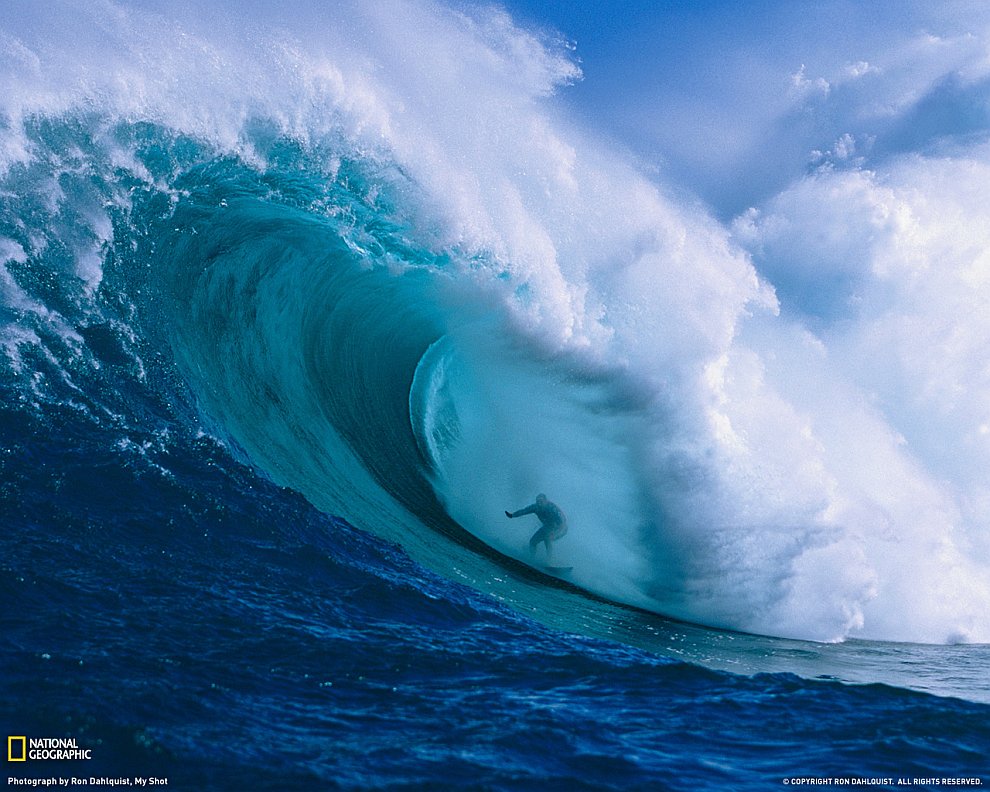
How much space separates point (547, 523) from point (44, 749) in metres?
7.37

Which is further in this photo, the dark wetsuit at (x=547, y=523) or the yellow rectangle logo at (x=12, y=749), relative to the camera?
the dark wetsuit at (x=547, y=523)

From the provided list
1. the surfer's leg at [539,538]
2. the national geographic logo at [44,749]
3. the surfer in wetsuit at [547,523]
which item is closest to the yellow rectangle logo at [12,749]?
the national geographic logo at [44,749]

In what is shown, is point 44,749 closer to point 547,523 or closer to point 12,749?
point 12,749

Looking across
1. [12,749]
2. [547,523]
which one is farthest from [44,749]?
[547,523]

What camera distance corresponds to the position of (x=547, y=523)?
405 inches

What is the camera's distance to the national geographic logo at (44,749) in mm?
3482

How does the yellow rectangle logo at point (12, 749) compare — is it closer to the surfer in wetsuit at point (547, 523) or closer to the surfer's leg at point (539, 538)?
the surfer in wetsuit at point (547, 523)

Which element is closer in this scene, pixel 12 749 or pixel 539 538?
pixel 12 749

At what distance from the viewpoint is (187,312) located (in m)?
9.95

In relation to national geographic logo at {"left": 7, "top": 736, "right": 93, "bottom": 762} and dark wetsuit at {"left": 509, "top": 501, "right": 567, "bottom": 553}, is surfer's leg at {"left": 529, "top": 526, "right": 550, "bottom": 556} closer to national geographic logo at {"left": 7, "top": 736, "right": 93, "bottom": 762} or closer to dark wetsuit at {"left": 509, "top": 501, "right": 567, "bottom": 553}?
dark wetsuit at {"left": 509, "top": 501, "right": 567, "bottom": 553}

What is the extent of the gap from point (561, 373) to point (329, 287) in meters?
3.96

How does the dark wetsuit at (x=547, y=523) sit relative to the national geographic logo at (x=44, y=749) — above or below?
above

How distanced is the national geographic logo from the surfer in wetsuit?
7023 millimetres

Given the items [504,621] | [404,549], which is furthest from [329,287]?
[504,621]
